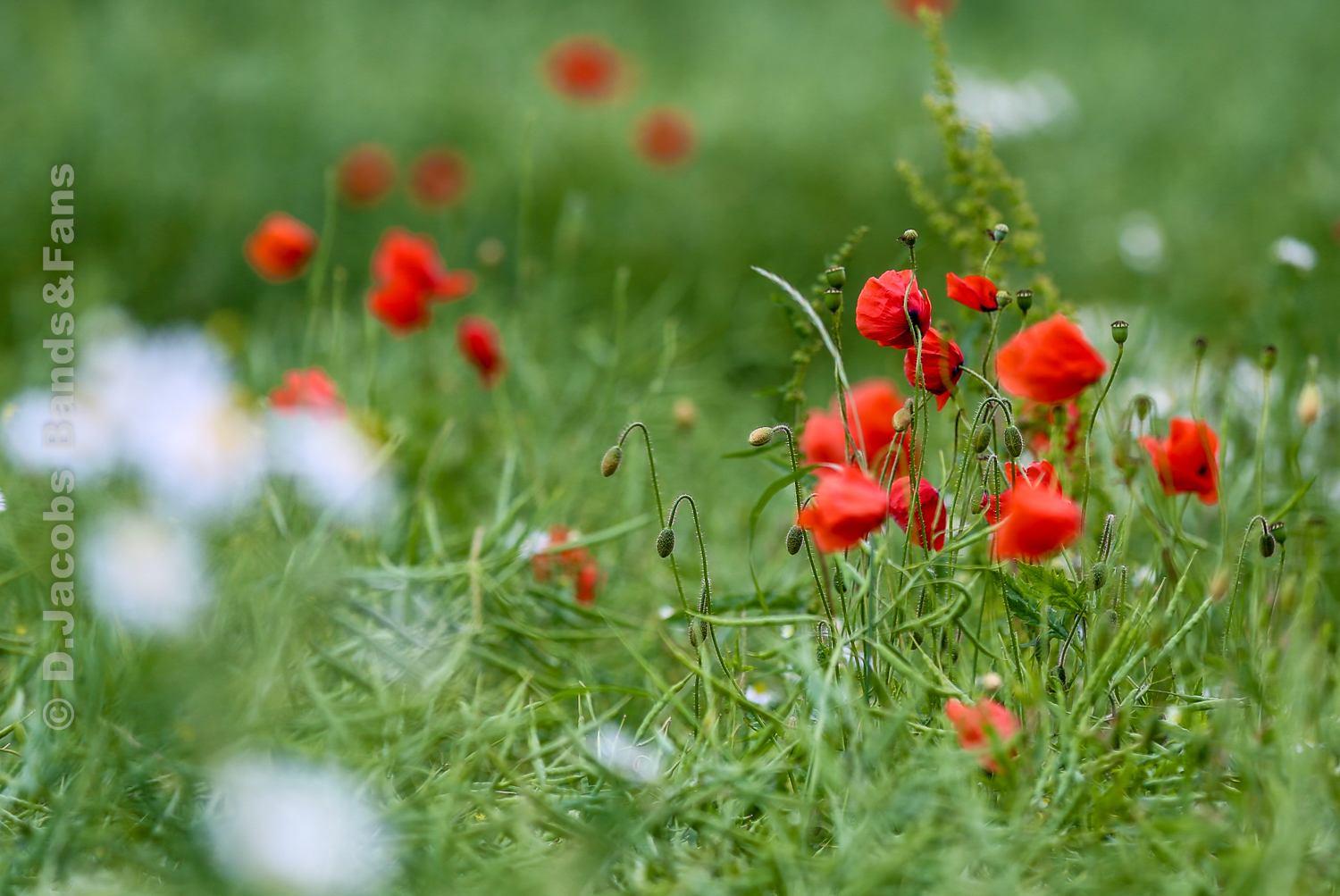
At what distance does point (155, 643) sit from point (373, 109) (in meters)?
2.45

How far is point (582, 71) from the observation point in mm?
2994

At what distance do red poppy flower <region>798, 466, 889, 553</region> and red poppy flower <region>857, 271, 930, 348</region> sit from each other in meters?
0.14

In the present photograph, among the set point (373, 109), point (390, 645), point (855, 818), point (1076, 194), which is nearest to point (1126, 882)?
point (855, 818)

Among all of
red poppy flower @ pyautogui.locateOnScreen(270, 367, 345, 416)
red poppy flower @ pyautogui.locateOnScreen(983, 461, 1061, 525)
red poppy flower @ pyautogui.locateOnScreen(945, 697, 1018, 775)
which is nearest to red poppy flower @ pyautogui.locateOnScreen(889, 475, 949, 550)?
red poppy flower @ pyautogui.locateOnScreen(983, 461, 1061, 525)

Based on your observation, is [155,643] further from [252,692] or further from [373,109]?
[373,109]

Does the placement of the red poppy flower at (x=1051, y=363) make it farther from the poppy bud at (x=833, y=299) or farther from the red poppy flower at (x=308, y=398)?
the red poppy flower at (x=308, y=398)

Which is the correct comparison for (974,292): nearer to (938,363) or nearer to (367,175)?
(938,363)

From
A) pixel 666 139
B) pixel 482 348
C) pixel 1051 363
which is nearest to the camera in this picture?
pixel 1051 363

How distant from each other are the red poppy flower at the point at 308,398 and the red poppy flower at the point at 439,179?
4.15 feet

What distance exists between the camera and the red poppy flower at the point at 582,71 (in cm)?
299

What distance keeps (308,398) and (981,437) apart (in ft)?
2.58

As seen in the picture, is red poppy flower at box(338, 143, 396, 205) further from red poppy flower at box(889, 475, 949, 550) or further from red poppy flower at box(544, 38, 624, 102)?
red poppy flower at box(889, 475, 949, 550)

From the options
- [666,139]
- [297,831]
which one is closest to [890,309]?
[297,831]

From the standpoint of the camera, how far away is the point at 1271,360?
111 cm
